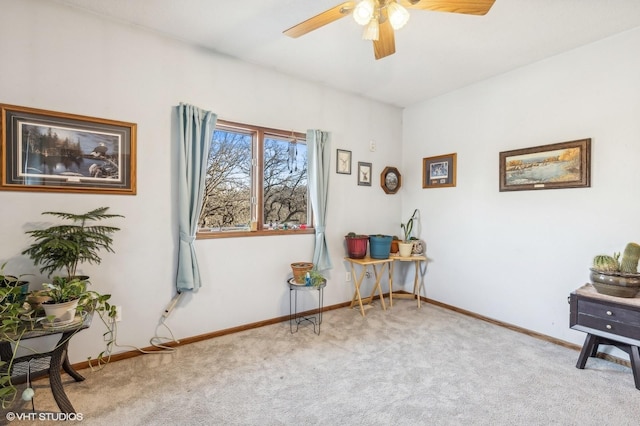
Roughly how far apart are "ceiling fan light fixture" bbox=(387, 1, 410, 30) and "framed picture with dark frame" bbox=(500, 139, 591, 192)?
202 cm

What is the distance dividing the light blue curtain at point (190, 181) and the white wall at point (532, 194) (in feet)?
8.86

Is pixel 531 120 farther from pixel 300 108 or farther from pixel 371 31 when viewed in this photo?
pixel 300 108

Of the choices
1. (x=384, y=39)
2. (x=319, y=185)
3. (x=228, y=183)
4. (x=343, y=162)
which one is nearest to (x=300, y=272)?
(x=319, y=185)

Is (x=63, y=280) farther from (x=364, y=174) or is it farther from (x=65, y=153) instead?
(x=364, y=174)

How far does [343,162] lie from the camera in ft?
11.7

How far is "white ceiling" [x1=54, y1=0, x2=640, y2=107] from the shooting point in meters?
2.08

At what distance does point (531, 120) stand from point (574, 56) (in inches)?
22.5

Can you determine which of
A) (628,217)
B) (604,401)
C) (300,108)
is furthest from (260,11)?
(604,401)

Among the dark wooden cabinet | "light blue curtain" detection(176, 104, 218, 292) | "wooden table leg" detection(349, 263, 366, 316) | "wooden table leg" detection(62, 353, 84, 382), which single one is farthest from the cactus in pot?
"wooden table leg" detection(62, 353, 84, 382)

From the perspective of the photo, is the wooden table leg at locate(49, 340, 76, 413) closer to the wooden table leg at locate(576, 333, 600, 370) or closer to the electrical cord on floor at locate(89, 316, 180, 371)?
the electrical cord on floor at locate(89, 316, 180, 371)

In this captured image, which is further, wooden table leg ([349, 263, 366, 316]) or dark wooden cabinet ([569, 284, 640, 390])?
wooden table leg ([349, 263, 366, 316])

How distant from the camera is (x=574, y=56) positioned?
8.48 feet

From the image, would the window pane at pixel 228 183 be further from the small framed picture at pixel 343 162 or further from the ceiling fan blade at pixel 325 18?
the ceiling fan blade at pixel 325 18

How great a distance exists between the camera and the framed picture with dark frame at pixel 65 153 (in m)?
1.95
